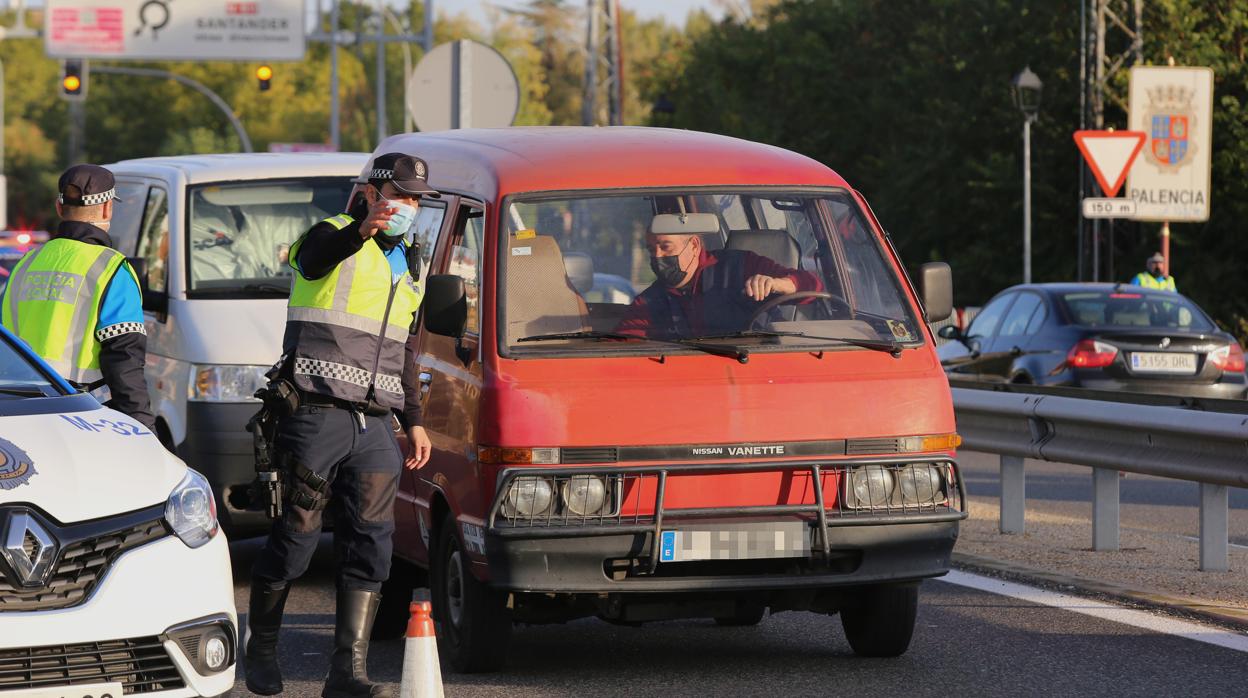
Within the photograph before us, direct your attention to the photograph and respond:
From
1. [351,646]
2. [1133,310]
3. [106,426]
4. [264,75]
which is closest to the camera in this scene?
[106,426]

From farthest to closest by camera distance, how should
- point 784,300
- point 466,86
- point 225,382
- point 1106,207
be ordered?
point 1106,207 < point 466,86 < point 225,382 < point 784,300

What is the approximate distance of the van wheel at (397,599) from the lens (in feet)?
29.3

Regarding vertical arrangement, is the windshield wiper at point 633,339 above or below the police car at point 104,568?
above

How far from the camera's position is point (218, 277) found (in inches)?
446

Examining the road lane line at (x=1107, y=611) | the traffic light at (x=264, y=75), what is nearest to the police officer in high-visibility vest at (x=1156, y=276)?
the road lane line at (x=1107, y=611)

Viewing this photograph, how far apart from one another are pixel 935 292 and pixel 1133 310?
33.7 ft

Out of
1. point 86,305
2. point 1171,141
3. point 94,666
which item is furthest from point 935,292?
point 1171,141

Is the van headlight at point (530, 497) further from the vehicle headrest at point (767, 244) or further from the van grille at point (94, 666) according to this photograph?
the van grille at point (94, 666)

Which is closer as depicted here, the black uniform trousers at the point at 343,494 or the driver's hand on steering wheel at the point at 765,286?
the black uniform trousers at the point at 343,494

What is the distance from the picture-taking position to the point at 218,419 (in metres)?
10.5

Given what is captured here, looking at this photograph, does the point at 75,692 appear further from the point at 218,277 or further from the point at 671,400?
the point at 218,277

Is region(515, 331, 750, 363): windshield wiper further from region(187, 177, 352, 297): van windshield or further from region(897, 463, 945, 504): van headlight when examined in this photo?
region(187, 177, 352, 297): van windshield

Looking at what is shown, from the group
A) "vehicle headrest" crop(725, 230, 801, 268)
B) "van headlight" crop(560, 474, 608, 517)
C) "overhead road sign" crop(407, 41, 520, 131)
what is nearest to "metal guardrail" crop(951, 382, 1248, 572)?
"vehicle headrest" crop(725, 230, 801, 268)

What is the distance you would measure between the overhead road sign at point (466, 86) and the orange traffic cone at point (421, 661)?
12.3m
